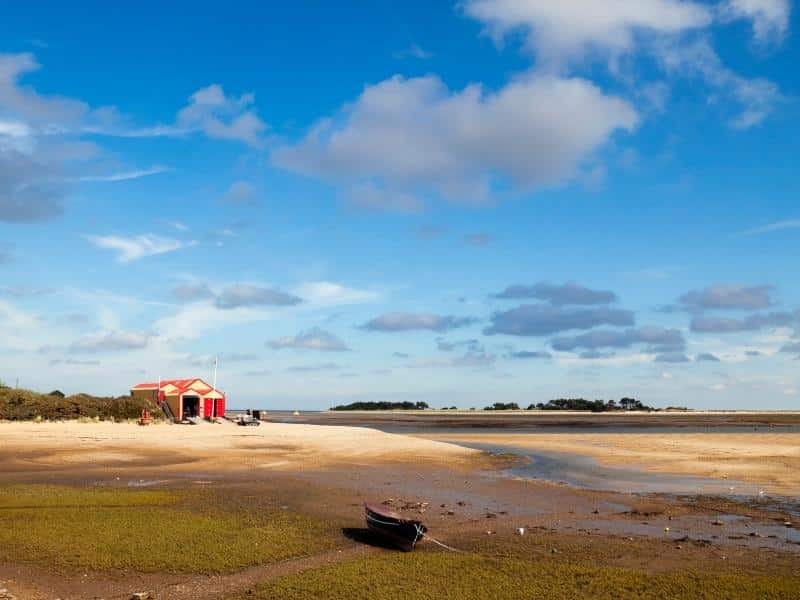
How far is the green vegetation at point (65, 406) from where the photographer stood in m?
70.4

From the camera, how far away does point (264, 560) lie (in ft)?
61.2

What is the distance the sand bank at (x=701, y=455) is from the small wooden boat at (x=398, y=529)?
22193 millimetres

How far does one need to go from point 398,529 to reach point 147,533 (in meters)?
7.94

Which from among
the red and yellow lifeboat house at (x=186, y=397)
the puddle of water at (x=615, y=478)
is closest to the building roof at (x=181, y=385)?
the red and yellow lifeboat house at (x=186, y=397)

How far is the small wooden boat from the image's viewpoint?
20.0 metres

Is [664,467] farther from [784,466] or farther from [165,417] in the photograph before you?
[165,417]

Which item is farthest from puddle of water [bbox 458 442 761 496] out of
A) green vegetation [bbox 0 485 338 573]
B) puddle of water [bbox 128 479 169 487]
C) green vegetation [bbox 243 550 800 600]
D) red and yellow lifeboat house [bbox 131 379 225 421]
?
red and yellow lifeboat house [bbox 131 379 225 421]

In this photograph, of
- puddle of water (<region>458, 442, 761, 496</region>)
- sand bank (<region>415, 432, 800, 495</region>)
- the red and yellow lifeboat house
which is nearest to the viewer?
puddle of water (<region>458, 442, 761, 496</region>)

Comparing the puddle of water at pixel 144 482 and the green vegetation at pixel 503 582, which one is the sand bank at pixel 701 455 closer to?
the green vegetation at pixel 503 582

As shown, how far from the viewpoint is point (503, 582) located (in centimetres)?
1673

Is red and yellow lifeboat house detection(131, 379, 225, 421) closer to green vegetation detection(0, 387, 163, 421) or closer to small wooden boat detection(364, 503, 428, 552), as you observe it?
green vegetation detection(0, 387, 163, 421)

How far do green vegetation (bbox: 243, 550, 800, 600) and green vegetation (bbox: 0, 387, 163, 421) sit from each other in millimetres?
64733

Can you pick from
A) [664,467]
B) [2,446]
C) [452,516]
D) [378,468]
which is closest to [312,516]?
[452,516]

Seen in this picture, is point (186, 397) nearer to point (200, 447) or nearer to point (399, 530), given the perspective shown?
point (200, 447)
